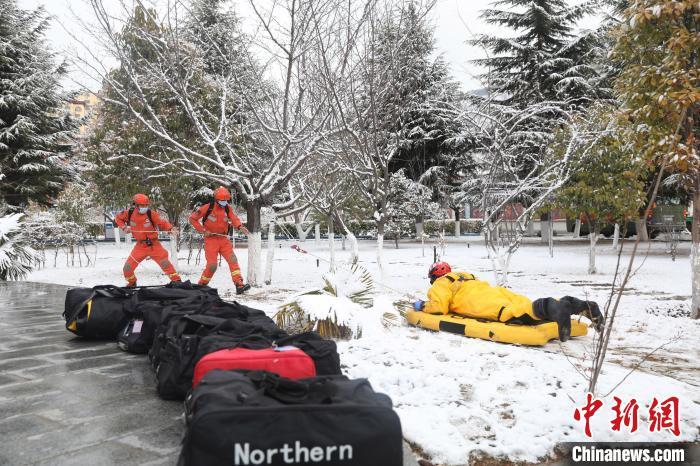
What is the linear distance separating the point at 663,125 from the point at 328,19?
5125 millimetres

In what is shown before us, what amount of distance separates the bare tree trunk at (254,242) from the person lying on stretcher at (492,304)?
4.56 m

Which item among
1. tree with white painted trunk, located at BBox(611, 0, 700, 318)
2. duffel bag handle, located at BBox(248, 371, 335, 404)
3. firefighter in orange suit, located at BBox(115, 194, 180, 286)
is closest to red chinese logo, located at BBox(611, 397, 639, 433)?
duffel bag handle, located at BBox(248, 371, 335, 404)

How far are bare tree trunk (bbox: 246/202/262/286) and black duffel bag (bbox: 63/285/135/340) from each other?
4.63 meters

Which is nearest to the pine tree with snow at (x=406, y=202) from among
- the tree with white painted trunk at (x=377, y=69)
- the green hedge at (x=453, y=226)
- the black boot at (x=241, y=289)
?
the green hedge at (x=453, y=226)

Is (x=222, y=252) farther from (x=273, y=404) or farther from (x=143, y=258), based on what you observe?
(x=273, y=404)

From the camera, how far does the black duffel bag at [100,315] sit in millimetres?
5297

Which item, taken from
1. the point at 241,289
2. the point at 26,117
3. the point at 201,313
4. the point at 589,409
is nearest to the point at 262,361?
the point at 201,313

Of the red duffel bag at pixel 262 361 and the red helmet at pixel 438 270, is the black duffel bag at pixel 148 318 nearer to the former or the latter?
the red duffel bag at pixel 262 361

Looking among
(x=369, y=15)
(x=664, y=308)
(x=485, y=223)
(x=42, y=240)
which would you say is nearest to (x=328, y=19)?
(x=369, y=15)

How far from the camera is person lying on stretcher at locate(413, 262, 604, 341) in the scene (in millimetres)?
5402

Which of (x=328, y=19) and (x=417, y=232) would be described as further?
(x=417, y=232)

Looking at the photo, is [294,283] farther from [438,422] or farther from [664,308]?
[438,422]

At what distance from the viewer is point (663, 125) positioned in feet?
22.7

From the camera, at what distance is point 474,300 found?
584 cm
